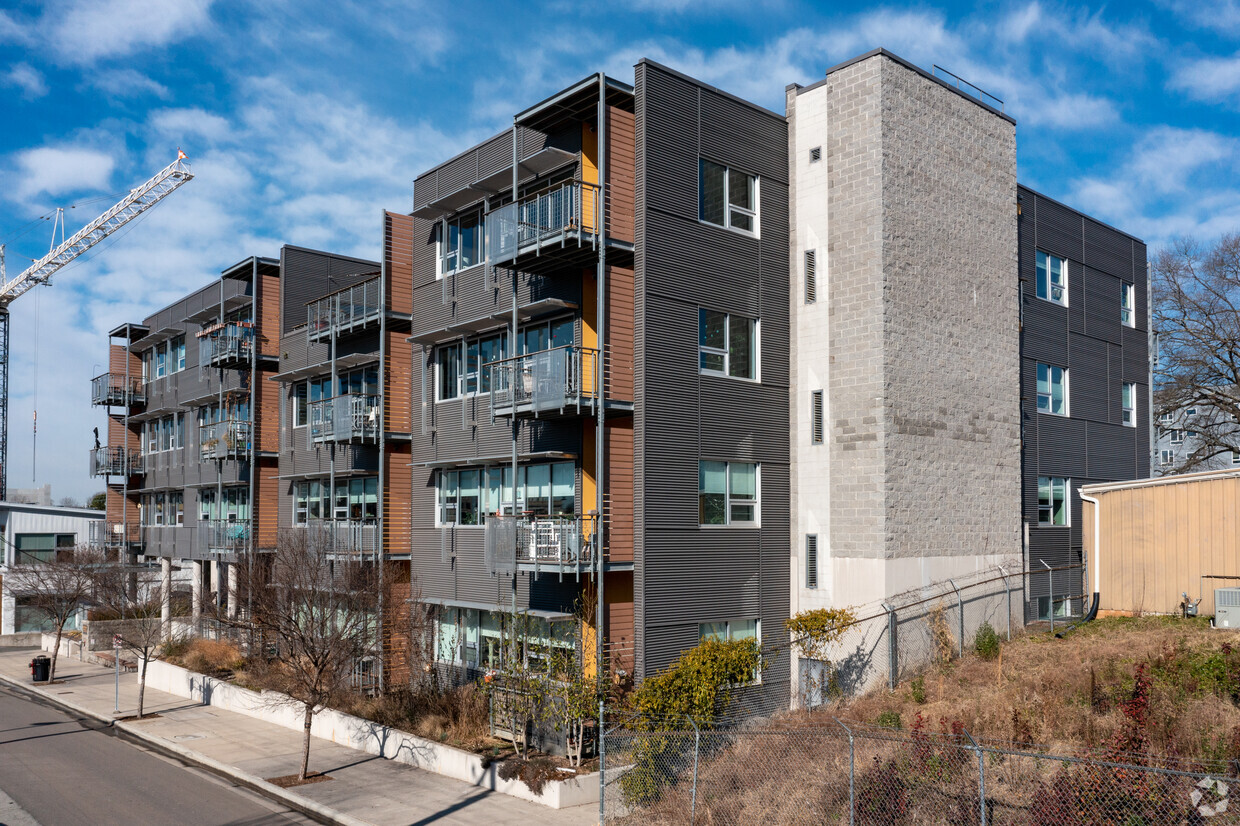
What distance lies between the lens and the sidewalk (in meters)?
17.4

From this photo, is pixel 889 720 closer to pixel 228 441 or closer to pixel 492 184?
pixel 492 184

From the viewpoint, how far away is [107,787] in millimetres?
20406

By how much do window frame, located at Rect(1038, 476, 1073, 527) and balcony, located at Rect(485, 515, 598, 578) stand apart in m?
14.8

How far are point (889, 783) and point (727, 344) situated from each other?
12.0 m

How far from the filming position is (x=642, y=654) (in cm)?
2097

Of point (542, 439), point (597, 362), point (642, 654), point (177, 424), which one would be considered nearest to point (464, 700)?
point (642, 654)

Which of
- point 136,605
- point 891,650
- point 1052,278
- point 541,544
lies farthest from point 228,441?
point 1052,278

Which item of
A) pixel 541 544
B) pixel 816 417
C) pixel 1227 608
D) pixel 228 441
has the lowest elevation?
pixel 1227 608

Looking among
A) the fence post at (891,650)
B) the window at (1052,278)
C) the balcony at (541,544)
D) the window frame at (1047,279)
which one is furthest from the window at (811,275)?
the window at (1052,278)

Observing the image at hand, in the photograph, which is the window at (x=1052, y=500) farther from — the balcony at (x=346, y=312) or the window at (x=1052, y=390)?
the balcony at (x=346, y=312)

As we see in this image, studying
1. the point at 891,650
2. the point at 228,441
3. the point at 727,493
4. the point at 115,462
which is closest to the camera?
the point at 891,650

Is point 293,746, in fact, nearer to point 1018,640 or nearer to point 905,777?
point 905,777

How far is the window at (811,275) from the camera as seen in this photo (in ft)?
81.0

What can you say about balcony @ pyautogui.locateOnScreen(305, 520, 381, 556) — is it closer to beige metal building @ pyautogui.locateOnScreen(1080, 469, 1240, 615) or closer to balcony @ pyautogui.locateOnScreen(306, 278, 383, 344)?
balcony @ pyautogui.locateOnScreen(306, 278, 383, 344)
